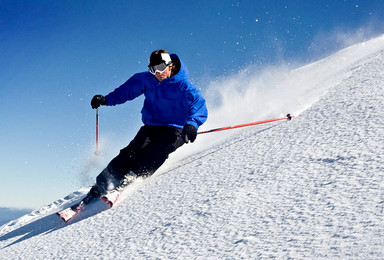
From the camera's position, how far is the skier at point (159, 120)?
340 cm

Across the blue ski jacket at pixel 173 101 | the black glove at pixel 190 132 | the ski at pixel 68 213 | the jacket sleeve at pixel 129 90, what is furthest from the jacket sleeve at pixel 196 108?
the ski at pixel 68 213

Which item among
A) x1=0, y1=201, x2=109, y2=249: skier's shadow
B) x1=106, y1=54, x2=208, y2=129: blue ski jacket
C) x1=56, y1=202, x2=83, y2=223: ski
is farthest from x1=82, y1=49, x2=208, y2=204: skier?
x1=0, y1=201, x2=109, y2=249: skier's shadow

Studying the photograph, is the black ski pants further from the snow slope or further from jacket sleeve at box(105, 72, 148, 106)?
jacket sleeve at box(105, 72, 148, 106)

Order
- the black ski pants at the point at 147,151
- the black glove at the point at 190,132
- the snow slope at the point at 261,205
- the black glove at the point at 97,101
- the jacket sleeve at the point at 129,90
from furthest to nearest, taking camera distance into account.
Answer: the black glove at the point at 97,101 → the jacket sleeve at the point at 129,90 → the black ski pants at the point at 147,151 → the black glove at the point at 190,132 → the snow slope at the point at 261,205

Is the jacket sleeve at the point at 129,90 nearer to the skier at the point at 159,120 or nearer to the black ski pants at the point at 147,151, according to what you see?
the skier at the point at 159,120

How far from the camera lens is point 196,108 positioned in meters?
3.55

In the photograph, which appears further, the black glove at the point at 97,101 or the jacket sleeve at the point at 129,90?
the black glove at the point at 97,101

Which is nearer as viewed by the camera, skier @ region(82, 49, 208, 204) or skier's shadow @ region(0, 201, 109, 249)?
skier's shadow @ region(0, 201, 109, 249)

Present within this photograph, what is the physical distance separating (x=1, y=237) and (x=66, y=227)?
1.02 m

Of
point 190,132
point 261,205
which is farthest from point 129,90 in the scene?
point 261,205

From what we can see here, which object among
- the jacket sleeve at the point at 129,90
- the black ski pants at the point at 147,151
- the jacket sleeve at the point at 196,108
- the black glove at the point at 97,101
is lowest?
the black ski pants at the point at 147,151

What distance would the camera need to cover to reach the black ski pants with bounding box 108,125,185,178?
3.39m

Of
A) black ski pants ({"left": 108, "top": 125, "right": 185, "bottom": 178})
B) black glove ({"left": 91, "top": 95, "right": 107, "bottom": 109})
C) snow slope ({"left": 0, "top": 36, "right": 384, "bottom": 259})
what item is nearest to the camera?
snow slope ({"left": 0, "top": 36, "right": 384, "bottom": 259})

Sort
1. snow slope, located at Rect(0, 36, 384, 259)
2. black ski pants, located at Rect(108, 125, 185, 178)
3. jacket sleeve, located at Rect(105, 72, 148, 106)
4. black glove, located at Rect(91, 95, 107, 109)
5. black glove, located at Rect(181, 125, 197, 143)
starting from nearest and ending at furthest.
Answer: snow slope, located at Rect(0, 36, 384, 259) → black glove, located at Rect(181, 125, 197, 143) → black ski pants, located at Rect(108, 125, 185, 178) → jacket sleeve, located at Rect(105, 72, 148, 106) → black glove, located at Rect(91, 95, 107, 109)
